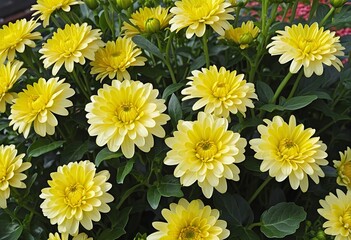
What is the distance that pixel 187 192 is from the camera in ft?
2.34

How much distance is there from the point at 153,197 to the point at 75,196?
101mm

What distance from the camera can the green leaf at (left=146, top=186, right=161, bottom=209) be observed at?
629 mm

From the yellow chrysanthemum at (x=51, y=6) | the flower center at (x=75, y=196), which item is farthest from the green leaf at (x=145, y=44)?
the flower center at (x=75, y=196)

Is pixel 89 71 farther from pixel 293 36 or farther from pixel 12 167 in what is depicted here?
pixel 293 36

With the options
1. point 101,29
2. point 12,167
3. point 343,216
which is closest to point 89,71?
A: point 101,29

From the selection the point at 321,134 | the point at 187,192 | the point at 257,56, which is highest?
the point at 257,56

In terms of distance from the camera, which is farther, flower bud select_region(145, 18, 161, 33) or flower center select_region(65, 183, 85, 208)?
flower bud select_region(145, 18, 161, 33)

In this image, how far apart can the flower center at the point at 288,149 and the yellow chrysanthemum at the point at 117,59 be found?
0.77 ft

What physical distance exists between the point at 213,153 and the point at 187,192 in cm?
15

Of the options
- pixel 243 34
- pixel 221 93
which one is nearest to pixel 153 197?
pixel 221 93

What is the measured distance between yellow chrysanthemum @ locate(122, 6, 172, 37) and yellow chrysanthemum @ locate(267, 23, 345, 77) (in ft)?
0.54

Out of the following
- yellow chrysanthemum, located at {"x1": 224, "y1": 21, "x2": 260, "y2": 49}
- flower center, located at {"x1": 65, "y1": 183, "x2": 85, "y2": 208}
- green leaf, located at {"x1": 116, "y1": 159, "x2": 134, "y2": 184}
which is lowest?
green leaf, located at {"x1": 116, "y1": 159, "x2": 134, "y2": 184}

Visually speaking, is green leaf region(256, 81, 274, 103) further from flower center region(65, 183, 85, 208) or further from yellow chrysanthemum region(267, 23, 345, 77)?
flower center region(65, 183, 85, 208)

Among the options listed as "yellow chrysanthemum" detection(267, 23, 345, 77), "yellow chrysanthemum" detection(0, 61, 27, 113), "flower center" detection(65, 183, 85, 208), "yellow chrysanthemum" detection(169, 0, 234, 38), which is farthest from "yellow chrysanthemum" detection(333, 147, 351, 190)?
"yellow chrysanthemum" detection(0, 61, 27, 113)
